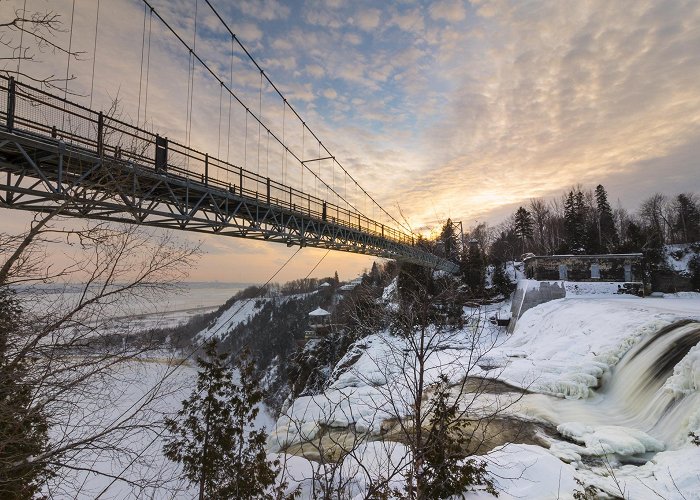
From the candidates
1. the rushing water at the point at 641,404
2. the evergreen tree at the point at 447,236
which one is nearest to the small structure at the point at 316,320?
the evergreen tree at the point at 447,236

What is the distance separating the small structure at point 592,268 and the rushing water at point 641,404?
56.9 ft

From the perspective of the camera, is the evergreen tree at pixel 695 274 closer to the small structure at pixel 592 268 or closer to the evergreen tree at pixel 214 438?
the small structure at pixel 592 268

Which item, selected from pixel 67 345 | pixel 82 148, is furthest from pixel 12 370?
pixel 82 148

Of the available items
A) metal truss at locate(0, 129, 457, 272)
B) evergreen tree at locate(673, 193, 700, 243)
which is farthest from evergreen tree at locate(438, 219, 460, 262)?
evergreen tree at locate(673, 193, 700, 243)

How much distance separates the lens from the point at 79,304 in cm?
522

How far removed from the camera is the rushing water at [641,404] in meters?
7.45

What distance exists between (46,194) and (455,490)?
11.0 meters

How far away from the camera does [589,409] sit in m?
9.95

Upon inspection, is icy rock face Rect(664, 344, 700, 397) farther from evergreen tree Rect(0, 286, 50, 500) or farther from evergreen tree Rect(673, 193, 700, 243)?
evergreen tree Rect(673, 193, 700, 243)

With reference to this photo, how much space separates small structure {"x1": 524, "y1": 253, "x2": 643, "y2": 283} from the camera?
26.4 m

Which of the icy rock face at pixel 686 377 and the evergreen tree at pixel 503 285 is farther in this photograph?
the evergreen tree at pixel 503 285

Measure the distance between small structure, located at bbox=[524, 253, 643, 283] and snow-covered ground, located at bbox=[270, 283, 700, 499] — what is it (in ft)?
39.3

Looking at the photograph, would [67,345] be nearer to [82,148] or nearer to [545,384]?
[82,148]

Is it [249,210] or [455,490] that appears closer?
[455,490]
